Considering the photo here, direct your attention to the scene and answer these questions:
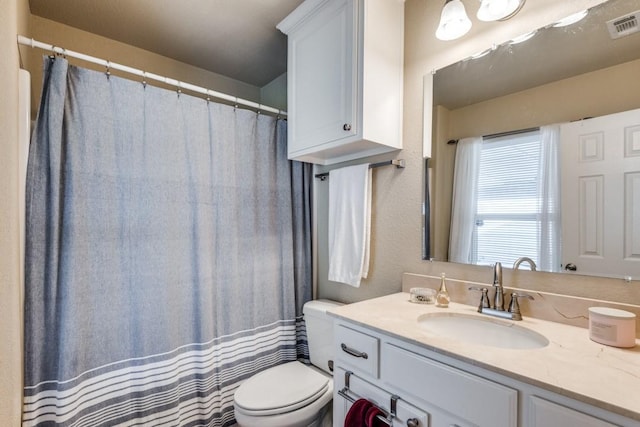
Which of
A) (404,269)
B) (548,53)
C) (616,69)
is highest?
(548,53)

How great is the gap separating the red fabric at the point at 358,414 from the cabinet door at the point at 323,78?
1.09 metres

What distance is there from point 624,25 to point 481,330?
1134mm

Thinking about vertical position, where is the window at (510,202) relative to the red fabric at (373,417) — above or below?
above

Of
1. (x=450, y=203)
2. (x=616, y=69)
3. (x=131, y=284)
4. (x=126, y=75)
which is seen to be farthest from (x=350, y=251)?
(x=126, y=75)

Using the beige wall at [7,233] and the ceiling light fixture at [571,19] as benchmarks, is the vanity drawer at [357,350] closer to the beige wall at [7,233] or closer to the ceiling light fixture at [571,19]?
the beige wall at [7,233]

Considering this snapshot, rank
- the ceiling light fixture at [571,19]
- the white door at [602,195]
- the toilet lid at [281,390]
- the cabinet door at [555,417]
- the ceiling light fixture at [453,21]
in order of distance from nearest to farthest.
A: the cabinet door at [555,417] → the white door at [602,195] → the ceiling light fixture at [571,19] → the ceiling light fixture at [453,21] → the toilet lid at [281,390]

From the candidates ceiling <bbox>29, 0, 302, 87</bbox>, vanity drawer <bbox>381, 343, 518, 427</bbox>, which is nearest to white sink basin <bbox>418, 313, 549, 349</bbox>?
vanity drawer <bbox>381, 343, 518, 427</bbox>

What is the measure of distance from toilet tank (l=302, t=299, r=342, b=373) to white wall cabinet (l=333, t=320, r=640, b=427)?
508mm

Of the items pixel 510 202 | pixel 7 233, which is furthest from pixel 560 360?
pixel 7 233

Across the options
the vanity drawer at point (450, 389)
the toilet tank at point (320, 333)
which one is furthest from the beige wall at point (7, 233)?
the toilet tank at point (320, 333)

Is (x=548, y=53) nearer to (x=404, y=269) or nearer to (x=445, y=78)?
(x=445, y=78)

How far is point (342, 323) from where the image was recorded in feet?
3.74

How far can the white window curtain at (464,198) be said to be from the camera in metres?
1.30

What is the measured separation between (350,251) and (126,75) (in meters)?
1.84
